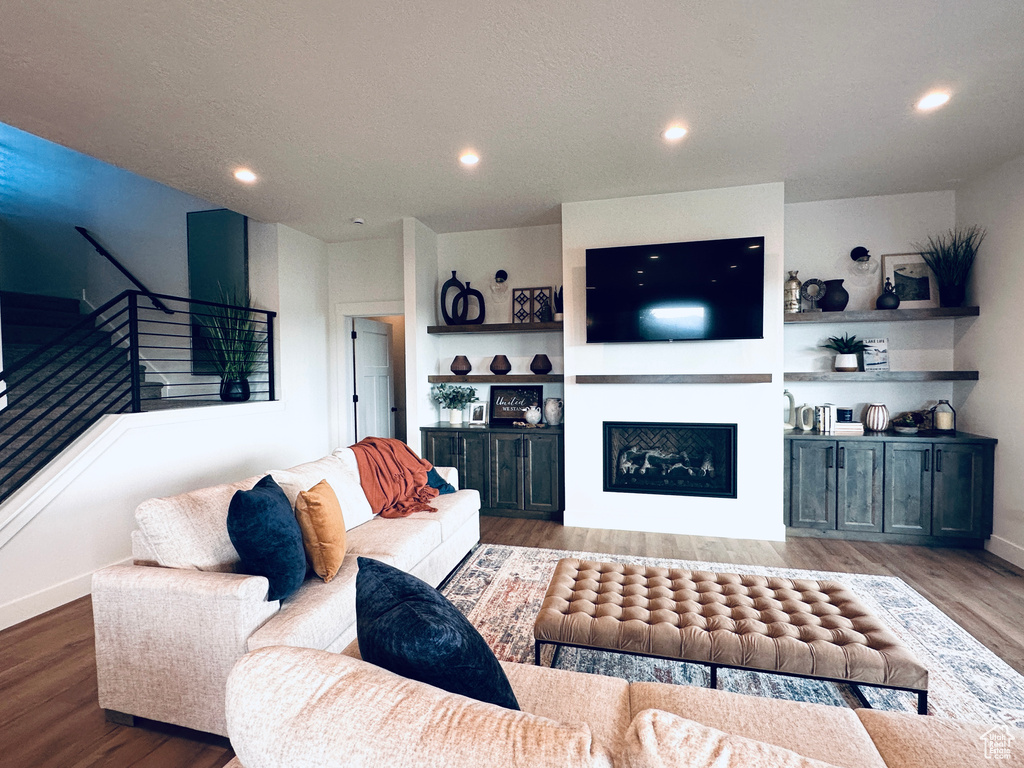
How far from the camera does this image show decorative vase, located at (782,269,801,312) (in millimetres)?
3918

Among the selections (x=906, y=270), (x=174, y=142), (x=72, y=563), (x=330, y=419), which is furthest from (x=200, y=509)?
(x=906, y=270)

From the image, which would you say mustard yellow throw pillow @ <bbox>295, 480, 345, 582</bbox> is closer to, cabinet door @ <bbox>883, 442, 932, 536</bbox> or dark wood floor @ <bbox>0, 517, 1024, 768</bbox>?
dark wood floor @ <bbox>0, 517, 1024, 768</bbox>

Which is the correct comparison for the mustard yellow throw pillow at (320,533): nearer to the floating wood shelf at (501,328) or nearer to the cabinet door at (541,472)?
the cabinet door at (541,472)

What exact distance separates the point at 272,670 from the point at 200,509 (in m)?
1.49

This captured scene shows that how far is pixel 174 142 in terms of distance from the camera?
2895 millimetres

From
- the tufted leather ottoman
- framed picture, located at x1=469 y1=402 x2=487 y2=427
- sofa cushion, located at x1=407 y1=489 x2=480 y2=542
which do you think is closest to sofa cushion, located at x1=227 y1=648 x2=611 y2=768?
the tufted leather ottoman

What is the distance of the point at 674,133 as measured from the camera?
285 cm

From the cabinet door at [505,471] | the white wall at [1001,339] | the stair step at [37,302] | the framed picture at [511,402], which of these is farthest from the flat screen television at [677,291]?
the stair step at [37,302]

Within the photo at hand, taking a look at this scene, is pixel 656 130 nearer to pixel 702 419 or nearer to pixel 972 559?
pixel 702 419

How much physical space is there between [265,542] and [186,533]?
35cm

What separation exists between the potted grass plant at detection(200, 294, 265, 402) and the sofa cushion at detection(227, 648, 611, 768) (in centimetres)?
406

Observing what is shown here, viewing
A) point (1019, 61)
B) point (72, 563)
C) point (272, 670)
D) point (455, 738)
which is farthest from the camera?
point (72, 563)

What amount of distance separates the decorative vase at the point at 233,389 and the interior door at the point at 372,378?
1272mm

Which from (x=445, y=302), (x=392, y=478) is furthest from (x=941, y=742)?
(x=445, y=302)
